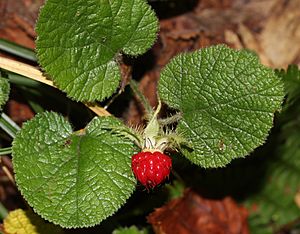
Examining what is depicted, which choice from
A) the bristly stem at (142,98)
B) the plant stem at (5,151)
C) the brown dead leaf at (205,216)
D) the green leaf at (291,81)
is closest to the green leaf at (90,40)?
the bristly stem at (142,98)

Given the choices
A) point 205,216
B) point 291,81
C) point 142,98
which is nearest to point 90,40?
point 142,98

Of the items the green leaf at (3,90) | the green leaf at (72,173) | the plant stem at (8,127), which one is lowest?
the green leaf at (72,173)

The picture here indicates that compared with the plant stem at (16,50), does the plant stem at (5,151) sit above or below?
below

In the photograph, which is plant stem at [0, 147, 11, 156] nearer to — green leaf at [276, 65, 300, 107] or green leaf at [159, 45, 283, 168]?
green leaf at [159, 45, 283, 168]

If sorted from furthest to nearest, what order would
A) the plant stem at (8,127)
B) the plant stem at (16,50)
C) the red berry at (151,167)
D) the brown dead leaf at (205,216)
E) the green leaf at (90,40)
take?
1. the brown dead leaf at (205,216)
2. the plant stem at (16,50)
3. the plant stem at (8,127)
4. the green leaf at (90,40)
5. the red berry at (151,167)

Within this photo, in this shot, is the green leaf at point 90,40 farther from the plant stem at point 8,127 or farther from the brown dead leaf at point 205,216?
the brown dead leaf at point 205,216

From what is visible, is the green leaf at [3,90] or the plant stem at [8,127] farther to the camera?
the plant stem at [8,127]

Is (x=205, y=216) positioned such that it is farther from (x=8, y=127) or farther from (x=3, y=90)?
(x=3, y=90)

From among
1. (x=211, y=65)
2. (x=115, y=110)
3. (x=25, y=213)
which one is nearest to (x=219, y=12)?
(x=115, y=110)
